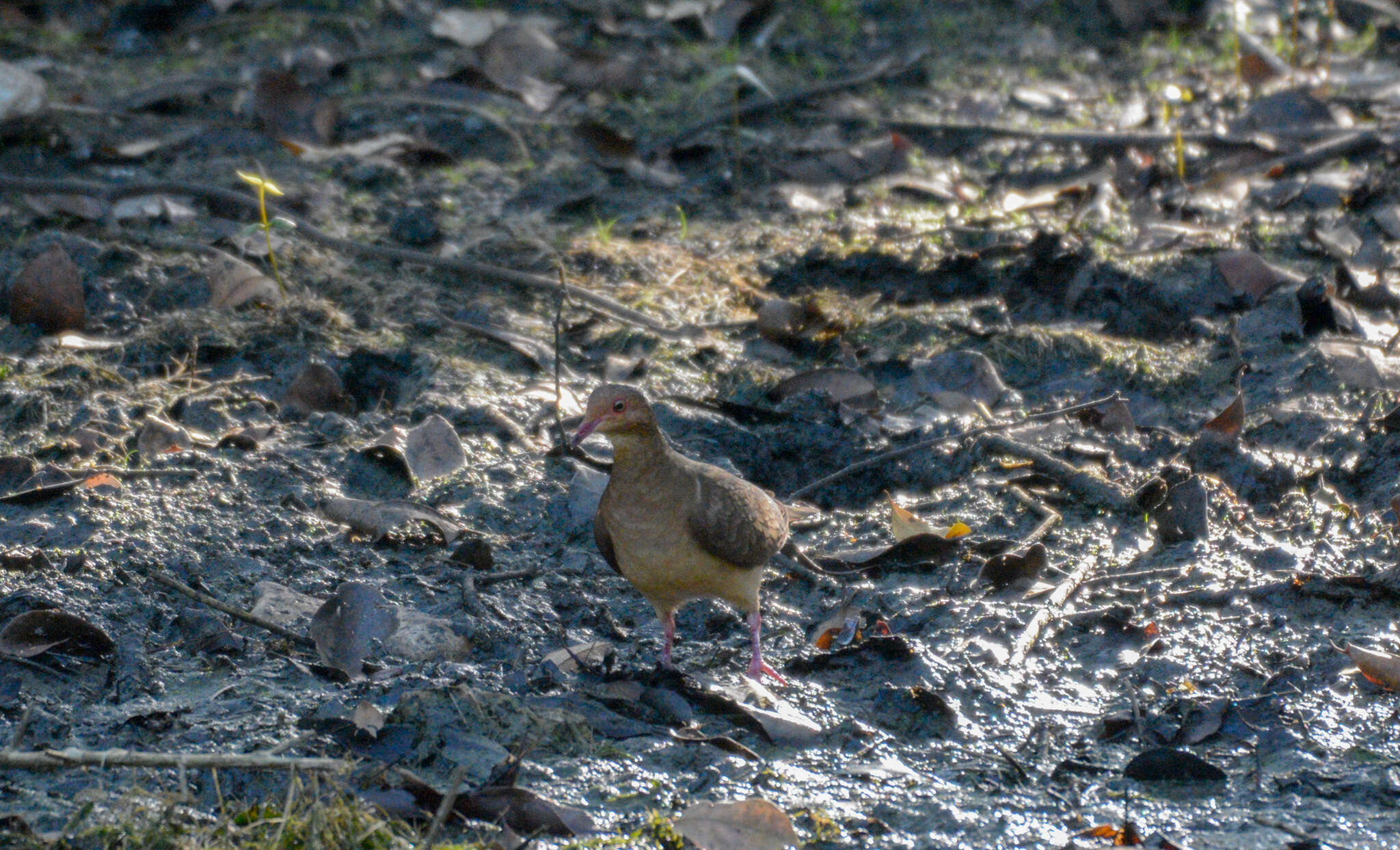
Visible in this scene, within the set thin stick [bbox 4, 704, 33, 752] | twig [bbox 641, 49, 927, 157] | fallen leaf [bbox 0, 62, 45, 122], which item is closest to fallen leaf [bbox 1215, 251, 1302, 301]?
twig [bbox 641, 49, 927, 157]

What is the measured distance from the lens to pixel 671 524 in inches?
147

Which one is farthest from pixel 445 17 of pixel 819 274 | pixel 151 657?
pixel 151 657

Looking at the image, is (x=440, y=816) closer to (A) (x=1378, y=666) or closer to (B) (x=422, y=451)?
(B) (x=422, y=451)

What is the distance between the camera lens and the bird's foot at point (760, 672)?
3654 mm

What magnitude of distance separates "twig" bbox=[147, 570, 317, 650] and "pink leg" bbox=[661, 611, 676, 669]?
90cm

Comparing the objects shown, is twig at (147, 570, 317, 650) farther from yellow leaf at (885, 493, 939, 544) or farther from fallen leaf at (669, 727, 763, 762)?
yellow leaf at (885, 493, 939, 544)

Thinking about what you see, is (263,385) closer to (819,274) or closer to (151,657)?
(151,657)

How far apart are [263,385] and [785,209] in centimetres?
253

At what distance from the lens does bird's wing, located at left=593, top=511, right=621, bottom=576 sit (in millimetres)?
3879

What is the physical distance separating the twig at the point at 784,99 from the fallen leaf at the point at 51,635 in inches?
154

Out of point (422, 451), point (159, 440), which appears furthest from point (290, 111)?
point (422, 451)

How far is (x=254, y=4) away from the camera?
25.8 ft

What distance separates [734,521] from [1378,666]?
5.48 feet

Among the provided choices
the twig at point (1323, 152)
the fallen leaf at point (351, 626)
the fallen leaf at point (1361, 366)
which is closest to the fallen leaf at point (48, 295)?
the fallen leaf at point (351, 626)
